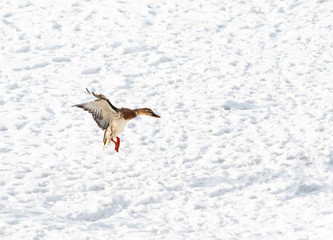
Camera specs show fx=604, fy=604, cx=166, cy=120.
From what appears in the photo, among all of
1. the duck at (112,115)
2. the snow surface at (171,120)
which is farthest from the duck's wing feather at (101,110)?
the snow surface at (171,120)

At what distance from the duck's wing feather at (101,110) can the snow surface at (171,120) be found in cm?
72

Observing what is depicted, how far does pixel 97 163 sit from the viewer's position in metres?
8.99

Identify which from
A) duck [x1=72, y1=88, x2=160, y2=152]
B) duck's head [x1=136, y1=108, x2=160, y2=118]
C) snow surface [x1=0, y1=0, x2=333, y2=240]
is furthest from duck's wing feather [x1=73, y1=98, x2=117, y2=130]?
snow surface [x1=0, y1=0, x2=333, y2=240]

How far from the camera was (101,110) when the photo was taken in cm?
843

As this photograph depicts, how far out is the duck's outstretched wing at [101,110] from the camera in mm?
8164

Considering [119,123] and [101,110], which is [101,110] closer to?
[101,110]

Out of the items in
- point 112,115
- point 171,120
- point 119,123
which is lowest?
point 119,123

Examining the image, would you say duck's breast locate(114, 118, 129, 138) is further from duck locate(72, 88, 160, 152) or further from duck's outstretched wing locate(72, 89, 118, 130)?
duck's outstretched wing locate(72, 89, 118, 130)

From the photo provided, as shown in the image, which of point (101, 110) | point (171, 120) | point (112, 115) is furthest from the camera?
point (171, 120)

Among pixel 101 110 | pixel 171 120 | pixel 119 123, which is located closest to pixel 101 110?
pixel 101 110

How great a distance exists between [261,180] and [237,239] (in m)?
1.54

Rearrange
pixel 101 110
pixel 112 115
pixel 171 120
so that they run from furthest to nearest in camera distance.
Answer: pixel 171 120
pixel 112 115
pixel 101 110

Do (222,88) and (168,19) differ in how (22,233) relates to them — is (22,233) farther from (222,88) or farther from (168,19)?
(168,19)

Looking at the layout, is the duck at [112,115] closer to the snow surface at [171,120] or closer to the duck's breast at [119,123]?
the duck's breast at [119,123]
